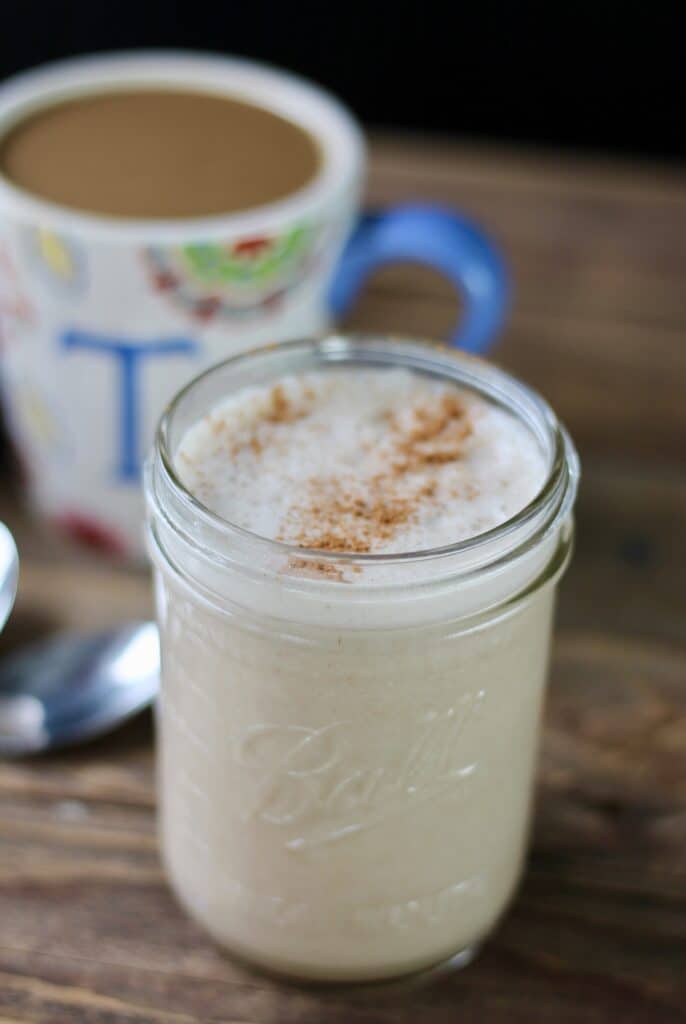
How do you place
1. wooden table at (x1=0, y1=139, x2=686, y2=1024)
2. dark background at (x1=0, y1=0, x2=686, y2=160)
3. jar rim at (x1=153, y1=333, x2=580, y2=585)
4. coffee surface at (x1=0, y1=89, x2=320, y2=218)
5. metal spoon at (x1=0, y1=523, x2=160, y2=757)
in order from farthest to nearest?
dark background at (x1=0, y1=0, x2=686, y2=160) → coffee surface at (x1=0, y1=89, x2=320, y2=218) → metal spoon at (x1=0, y1=523, x2=160, y2=757) → wooden table at (x1=0, y1=139, x2=686, y2=1024) → jar rim at (x1=153, y1=333, x2=580, y2=585)

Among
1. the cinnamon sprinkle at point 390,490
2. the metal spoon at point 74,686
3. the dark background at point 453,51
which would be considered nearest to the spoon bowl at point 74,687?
the metal spoon at point 74,686

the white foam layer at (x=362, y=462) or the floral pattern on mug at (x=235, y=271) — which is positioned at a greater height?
the white foam layer at (x=362, y=462)

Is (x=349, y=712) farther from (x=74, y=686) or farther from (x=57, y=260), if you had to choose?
(x=57, y=260)

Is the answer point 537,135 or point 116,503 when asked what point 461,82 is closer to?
point 537,135

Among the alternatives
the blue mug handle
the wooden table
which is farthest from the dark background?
the blue mug handle

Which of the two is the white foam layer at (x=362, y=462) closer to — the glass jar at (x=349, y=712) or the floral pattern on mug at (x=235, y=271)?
the glass jar at (x=349, y=712)

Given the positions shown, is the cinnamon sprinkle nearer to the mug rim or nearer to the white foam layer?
the white foam layer
